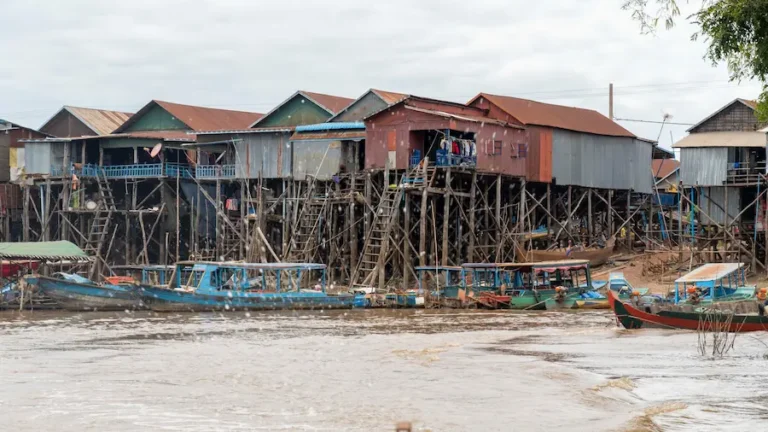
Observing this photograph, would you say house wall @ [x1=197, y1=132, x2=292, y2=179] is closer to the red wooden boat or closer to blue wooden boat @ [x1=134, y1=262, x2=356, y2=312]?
blue wooden boat @ [x1=134, y1=262, x2=356, y2=312]

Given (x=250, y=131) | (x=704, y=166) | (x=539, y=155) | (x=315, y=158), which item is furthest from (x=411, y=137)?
(x=704, y=166)

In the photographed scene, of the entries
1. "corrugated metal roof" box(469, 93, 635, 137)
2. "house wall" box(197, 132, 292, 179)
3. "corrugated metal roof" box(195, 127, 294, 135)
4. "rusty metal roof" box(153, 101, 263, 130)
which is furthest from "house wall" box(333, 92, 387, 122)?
"rusty metal roof" box(153, 101, 263, 130)

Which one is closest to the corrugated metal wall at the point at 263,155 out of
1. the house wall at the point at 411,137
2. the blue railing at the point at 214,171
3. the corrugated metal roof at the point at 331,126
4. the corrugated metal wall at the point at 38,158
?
the blue railing at the point at 214,171

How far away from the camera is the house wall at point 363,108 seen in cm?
4912

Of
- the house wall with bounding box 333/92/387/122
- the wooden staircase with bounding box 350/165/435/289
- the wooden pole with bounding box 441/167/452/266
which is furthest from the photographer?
the house wall with bounding box 333/92/387/122

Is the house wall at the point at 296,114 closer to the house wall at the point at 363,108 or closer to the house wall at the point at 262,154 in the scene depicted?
the house wall at the point at 262,154

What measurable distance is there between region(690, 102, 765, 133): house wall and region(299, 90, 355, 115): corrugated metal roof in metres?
16.0

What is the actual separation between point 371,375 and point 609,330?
36.1ft

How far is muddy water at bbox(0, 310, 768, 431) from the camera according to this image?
59.9 ft

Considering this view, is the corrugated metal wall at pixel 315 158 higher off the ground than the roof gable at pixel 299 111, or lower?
lower

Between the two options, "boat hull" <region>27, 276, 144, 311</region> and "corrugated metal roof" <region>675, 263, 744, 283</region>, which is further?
"boat hull" <region>27, 276, 144, 311</region>

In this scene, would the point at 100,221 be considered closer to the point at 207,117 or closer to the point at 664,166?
the point at 207,117

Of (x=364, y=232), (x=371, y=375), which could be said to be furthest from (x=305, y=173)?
(x=371, y=375)

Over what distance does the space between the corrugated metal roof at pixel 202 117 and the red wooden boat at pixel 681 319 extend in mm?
30502
